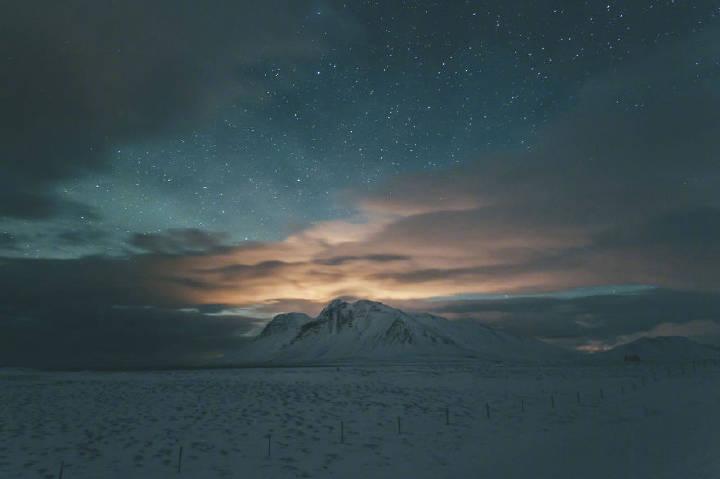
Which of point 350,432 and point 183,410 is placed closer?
point 350,432

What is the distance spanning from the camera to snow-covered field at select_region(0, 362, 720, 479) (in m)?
21.7

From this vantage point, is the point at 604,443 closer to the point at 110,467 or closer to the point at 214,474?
the point at 214,474

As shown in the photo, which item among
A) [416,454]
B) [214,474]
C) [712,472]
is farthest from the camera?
[416,454]

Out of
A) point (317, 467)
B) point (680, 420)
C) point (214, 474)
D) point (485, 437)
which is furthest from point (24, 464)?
point (680, 420)

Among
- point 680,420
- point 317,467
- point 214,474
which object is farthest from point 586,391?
point 214,474

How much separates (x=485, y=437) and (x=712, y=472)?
41.3ft

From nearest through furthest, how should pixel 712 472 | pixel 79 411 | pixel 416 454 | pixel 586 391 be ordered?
pixel 712 472
pixel 416 454
pixel 79 411
pixel 586 391

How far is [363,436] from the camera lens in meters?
28.5

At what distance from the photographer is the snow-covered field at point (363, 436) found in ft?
71.2

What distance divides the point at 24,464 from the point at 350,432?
16.8 meters

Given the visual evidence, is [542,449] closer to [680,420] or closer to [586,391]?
[680,420]

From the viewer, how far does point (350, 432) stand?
29.6m

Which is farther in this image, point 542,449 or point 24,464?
point 542,449

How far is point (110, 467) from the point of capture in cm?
2184
